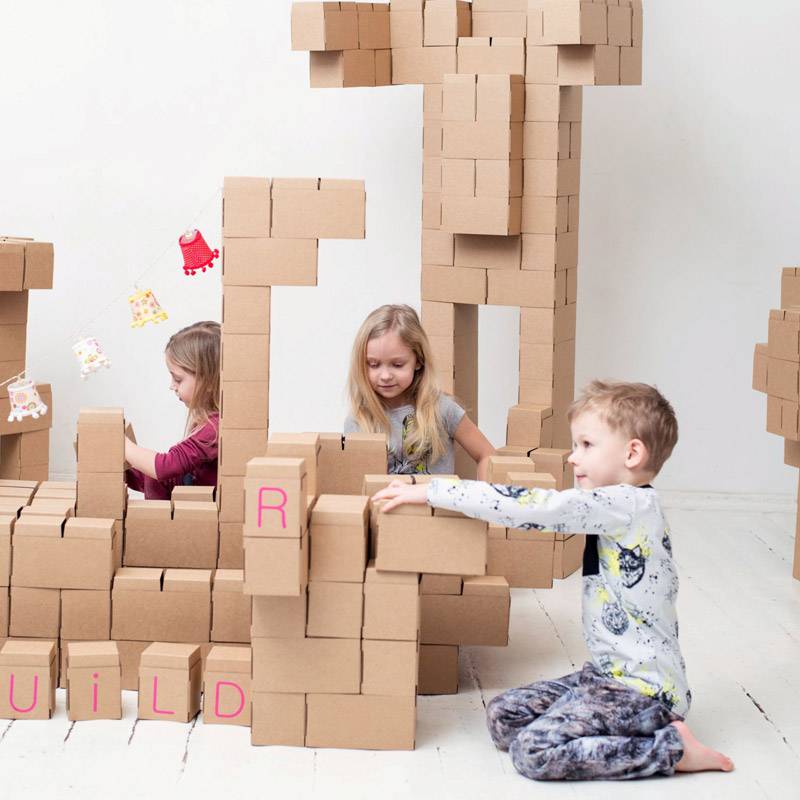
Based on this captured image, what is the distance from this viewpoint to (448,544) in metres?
2.08

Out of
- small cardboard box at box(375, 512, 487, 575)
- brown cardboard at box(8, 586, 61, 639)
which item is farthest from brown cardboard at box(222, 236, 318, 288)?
brown cardboard at box(8, 586, 61, 639)

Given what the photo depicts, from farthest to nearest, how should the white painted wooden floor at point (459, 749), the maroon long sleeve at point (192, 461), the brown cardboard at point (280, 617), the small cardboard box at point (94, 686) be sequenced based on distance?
the maroon long sleeve at point (192, 461) < the small cardboard box at point (94, 686) < the brown cardboard at point (280, 617) < the white painted wooden floor at point (459, 749)

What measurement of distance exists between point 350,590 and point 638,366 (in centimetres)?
202

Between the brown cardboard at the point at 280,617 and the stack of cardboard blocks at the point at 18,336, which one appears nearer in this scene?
the brown cardboard at the point at 280,617

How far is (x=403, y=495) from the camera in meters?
2.08

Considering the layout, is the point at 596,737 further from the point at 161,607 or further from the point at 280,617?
the point at 161,607

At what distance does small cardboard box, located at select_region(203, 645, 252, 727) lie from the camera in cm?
221

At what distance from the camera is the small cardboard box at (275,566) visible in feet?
6.64

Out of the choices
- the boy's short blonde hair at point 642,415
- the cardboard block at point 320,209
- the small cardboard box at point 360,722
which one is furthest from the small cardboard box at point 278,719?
the cardboard block at point 320,209

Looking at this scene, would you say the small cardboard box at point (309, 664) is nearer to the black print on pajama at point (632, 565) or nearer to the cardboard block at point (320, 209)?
the black print on pajama at point (632, 565)

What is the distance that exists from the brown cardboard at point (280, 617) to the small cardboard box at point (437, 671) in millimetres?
374

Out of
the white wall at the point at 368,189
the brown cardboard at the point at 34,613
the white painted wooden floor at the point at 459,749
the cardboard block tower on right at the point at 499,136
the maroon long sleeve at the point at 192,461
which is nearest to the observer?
the white painted wooden floor at the point at 459,749

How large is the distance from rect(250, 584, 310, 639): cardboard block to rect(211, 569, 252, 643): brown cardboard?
0.23 m

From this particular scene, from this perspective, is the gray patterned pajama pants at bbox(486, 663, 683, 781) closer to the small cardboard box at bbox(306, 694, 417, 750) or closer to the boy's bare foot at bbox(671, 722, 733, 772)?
the boy's bare foot at bbox(671, 722, 733, 772)
